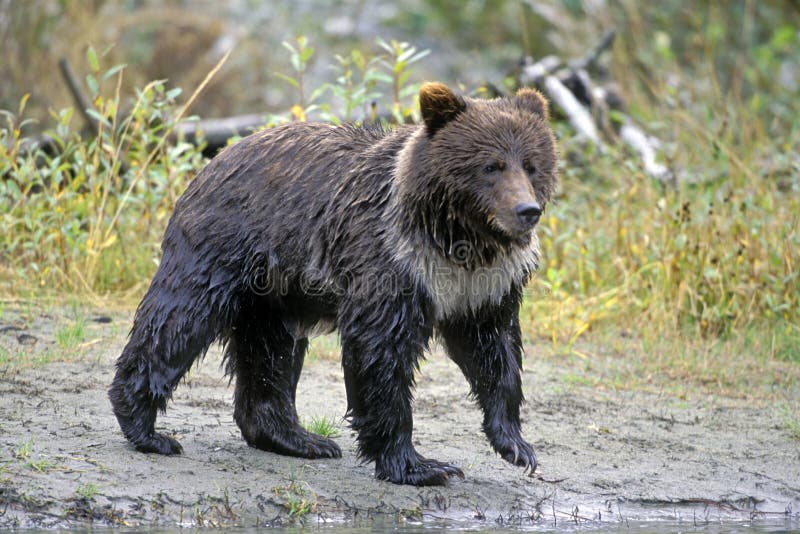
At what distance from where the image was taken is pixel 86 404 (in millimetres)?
5828

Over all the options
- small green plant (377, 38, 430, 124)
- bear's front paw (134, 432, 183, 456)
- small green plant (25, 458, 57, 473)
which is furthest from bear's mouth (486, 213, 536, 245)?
small green plant (377, 38, 430, 124)

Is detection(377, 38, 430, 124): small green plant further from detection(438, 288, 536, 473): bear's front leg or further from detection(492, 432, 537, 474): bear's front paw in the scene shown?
detection(492, 432, 537, 474): bear's front paw

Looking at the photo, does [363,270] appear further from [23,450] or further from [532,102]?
[23,450]

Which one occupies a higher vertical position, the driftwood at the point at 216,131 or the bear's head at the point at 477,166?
the bear's head at the point at 477,166

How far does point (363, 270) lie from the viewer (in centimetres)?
490

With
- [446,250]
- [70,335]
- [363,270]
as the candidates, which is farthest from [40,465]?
[70,335]

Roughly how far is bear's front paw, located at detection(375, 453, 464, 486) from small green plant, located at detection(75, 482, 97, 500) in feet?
3.99

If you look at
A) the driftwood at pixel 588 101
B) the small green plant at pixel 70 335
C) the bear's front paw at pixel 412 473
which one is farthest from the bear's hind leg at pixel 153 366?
the driftwood at pixel 588 101

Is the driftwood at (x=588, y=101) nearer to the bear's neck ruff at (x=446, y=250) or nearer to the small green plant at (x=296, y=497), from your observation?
the bear's neck ruff at (x=446, y=250)

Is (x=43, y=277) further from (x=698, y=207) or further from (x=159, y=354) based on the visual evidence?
(x=698, y=207)

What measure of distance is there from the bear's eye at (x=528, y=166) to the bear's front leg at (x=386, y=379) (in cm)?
74

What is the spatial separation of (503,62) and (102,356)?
12.0 metres

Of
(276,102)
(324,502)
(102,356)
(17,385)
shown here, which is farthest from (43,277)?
(276,102)

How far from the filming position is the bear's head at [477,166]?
475cm
